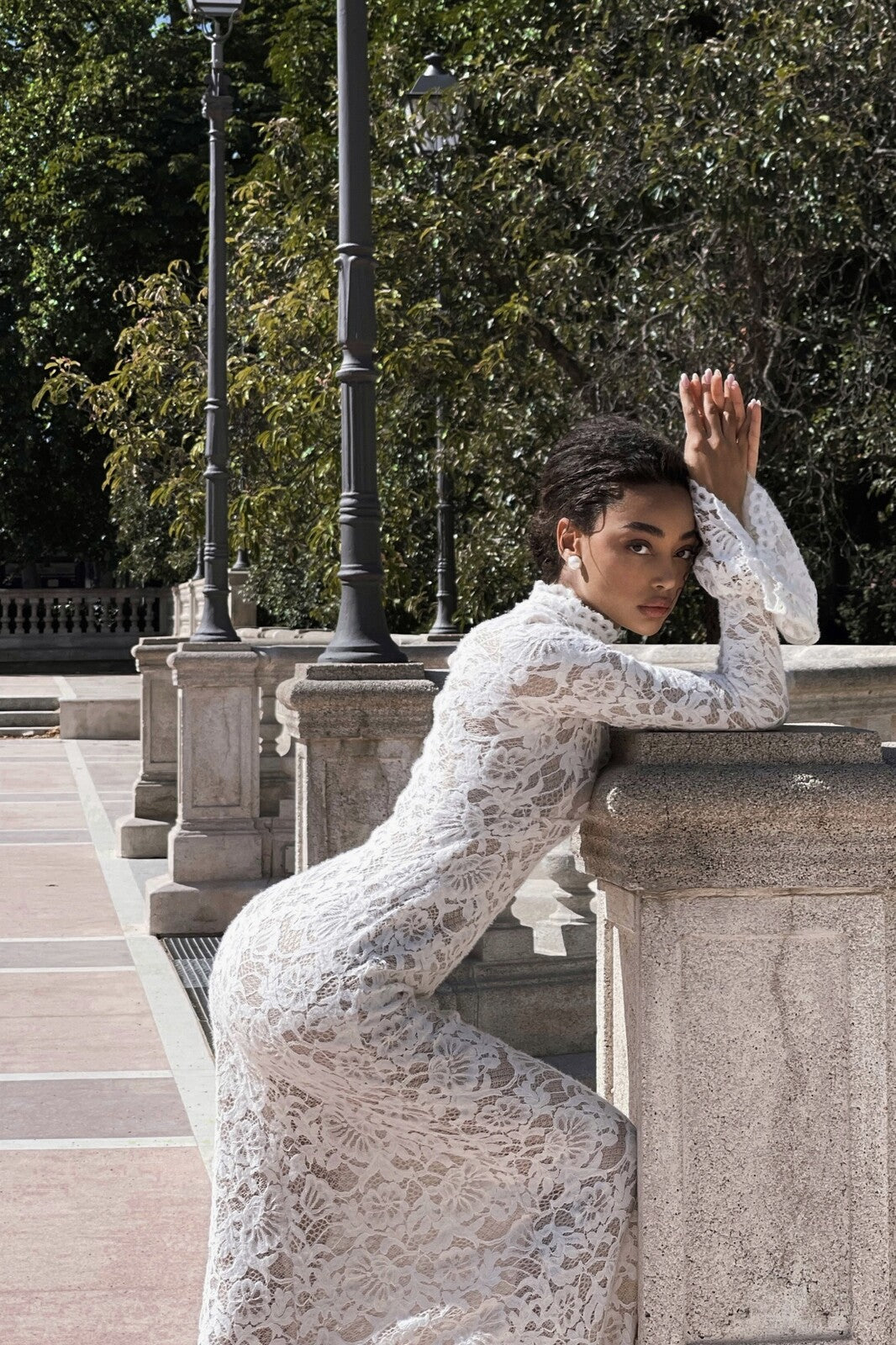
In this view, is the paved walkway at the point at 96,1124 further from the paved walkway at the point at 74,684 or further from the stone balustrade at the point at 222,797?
the paved walkway at the point at 74,684

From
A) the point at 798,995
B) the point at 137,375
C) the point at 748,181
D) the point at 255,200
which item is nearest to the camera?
the point at 798,995

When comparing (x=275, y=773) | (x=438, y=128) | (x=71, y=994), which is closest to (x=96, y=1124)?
(x=71, y=994)

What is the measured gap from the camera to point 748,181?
11555 mm

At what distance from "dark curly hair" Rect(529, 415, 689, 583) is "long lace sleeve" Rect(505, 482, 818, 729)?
3.1 inches

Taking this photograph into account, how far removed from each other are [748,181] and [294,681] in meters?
6.67

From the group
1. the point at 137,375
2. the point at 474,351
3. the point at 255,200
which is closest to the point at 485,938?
the point at 474,351

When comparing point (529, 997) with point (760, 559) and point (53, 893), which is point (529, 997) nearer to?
point (760, 559)

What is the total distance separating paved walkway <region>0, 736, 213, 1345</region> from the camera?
446 centimetres

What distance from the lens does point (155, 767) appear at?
1290 cm

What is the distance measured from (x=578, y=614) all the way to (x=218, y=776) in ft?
25.9

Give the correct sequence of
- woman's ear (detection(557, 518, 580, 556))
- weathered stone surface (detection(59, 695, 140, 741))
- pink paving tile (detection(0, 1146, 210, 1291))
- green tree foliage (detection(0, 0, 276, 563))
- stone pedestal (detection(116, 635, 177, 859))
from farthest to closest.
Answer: green tree foliage (detection(0, 0, 276, 563)) → weathered stone surface (detection(59, 695, 140, 741)) → stone pedestal (detection(116, 635, 177, 859)) → pink paving tile (detection(0, 1146, 210, 1291)) → woman's ear (detection(557, 518, 580, 556))

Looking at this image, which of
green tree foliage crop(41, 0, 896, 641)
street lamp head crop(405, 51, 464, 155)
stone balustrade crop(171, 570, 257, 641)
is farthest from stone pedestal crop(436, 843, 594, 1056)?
stone balustrade crop(171, 570, 257, 641)

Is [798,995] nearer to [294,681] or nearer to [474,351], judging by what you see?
[294,681]

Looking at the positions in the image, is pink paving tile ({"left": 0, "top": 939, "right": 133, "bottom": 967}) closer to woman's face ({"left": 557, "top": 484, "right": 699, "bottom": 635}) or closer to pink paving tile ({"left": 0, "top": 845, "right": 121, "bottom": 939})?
pink paving tile ({"left": 0, "top": 845, "right": 121, "bottom": 939})
